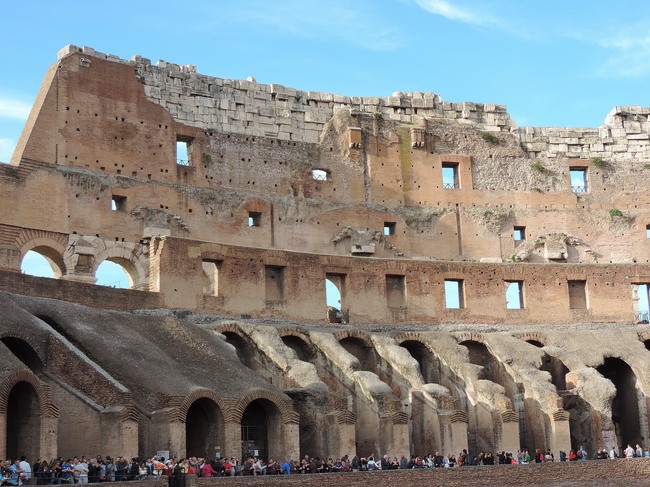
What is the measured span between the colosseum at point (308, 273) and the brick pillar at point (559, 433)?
0.07m

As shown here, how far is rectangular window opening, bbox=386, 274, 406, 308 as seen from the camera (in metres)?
40.5

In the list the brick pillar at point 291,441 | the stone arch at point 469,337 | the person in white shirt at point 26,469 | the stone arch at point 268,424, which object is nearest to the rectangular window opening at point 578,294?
the stone arch at point 469,337

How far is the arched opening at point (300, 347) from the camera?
36.2 m

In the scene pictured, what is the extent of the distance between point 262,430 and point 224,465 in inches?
173

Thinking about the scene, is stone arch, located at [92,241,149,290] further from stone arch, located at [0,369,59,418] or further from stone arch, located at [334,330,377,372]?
stone arch, located at [0,369,59,418]

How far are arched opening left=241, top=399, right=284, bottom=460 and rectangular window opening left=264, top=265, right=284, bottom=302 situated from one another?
7048 millimetres

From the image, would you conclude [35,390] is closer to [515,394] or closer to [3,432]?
[3,432]

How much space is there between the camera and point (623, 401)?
39.6 m

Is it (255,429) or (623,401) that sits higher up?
(623,401)

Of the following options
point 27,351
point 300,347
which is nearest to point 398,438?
point 300,347

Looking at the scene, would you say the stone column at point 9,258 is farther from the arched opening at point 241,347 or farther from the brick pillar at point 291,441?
the brick pillar at point 291,441

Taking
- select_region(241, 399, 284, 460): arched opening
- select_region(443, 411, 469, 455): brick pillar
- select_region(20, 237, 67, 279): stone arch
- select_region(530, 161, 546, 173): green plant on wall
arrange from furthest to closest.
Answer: select_region(530, 161, 546, 173): green plant on wall
select_region(20, 237, 67, 279): stone arch
select_region(443, 411, 469, 455): brick pillar
select_region(241, 399, 284, 460): arched opening

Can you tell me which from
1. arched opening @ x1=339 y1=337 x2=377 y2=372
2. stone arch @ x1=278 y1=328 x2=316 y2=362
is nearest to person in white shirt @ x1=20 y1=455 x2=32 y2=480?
stone arch @ x1=278 y1=328 x2=316 y2=362

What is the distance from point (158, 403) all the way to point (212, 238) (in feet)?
51.4
